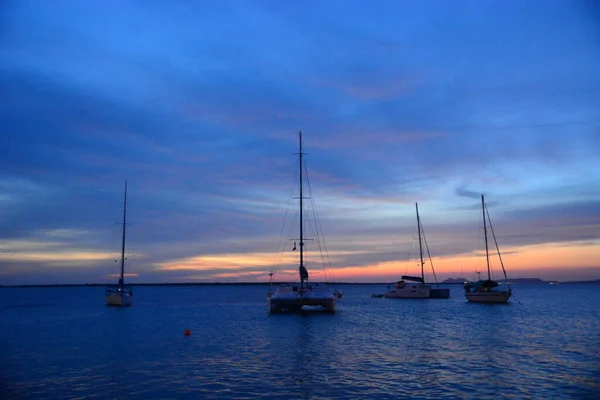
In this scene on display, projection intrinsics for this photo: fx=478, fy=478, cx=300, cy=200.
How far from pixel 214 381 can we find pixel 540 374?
1354 cm

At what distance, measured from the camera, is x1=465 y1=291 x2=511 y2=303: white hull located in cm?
7362

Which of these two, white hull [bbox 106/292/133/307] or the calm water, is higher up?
white hull [bbox 106/292/133/307]

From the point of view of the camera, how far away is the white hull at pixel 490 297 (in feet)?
242

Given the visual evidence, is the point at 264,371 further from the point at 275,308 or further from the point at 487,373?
the point at 275,308

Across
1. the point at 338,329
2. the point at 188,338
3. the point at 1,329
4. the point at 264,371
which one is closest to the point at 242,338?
the point at 188,338

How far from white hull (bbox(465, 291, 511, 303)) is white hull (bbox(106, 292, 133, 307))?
176 feet

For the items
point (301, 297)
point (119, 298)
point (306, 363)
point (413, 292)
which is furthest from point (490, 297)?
point (306, 363)

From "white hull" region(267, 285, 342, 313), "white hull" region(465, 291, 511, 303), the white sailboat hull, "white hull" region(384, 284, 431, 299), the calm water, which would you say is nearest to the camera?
the calm water

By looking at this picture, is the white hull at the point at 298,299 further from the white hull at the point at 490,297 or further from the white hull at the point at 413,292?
the white hull at the point at 413,292

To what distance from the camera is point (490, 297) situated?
7494 cm

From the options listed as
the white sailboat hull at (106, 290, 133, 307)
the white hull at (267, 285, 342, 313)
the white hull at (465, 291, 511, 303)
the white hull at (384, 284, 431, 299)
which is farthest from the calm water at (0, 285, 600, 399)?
the white hull at (384, 284, 431, 299)

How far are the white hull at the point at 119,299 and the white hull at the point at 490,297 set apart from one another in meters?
53.7

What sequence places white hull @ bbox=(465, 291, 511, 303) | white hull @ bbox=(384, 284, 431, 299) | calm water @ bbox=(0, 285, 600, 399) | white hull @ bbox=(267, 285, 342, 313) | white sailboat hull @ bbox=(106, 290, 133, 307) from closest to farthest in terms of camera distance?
calm water @ bbox=(0, 285, 600, 399), white hull @ bbox=(267, 285, 342, 313), white sailboat hull @ bbox=(106, 290, 133, 307), white hull @ bbox=(465, 291, 511, 303), white hull @ bbox=(384, 284, 431, 299)

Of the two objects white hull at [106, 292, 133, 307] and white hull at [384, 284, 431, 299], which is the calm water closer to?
white hull at [106, 292, 133, 307]
